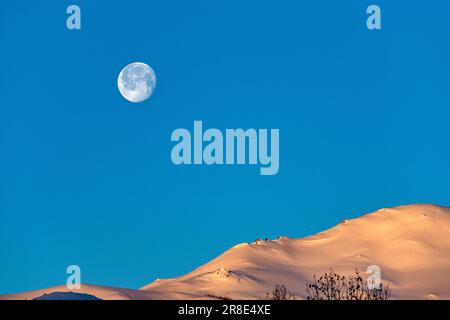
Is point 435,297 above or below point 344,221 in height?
below

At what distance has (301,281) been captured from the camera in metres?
99.6

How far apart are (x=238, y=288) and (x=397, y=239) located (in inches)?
1431

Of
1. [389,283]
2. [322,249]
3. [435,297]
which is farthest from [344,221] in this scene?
[435,297]

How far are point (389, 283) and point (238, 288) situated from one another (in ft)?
77.6

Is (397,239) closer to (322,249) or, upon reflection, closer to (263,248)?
(322,249)

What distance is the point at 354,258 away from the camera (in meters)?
108

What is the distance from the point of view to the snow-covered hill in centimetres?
9194

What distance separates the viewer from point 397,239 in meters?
114

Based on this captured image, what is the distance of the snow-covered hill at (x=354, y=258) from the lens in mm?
91938
